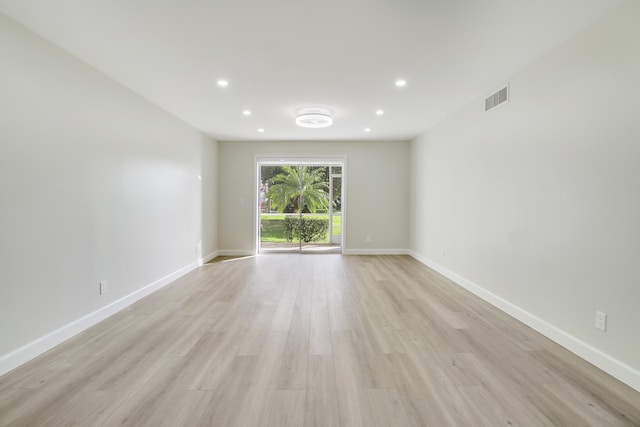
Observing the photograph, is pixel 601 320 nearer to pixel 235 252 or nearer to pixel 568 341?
pixel 568 341

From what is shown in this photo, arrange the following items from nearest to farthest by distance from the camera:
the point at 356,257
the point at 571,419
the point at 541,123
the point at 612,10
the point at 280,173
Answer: the point at 571,419, the point at 612,10, the point at 541,123, the point at 356,257, the point at 280,173

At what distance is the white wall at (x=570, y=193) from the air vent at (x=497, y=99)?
8 centimetres

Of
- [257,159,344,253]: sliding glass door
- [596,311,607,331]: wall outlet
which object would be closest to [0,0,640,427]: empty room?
[596,311,607,331]: wall outlet

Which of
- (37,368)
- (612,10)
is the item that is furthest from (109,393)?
(612,10)

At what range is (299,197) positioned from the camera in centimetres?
666

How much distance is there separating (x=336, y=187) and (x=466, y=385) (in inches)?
202

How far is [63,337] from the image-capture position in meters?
2.46

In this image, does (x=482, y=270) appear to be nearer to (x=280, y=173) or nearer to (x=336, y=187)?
(x=336, y=187)

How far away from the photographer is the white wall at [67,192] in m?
2.07

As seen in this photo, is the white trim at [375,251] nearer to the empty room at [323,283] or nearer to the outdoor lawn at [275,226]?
the outdoor lawn at [275,226]

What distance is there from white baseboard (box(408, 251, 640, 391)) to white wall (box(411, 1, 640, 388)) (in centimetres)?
1

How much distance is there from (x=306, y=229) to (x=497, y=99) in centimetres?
460

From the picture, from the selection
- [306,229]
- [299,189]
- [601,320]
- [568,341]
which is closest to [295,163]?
[299,189]

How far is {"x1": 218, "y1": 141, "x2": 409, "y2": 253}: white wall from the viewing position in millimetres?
6352
